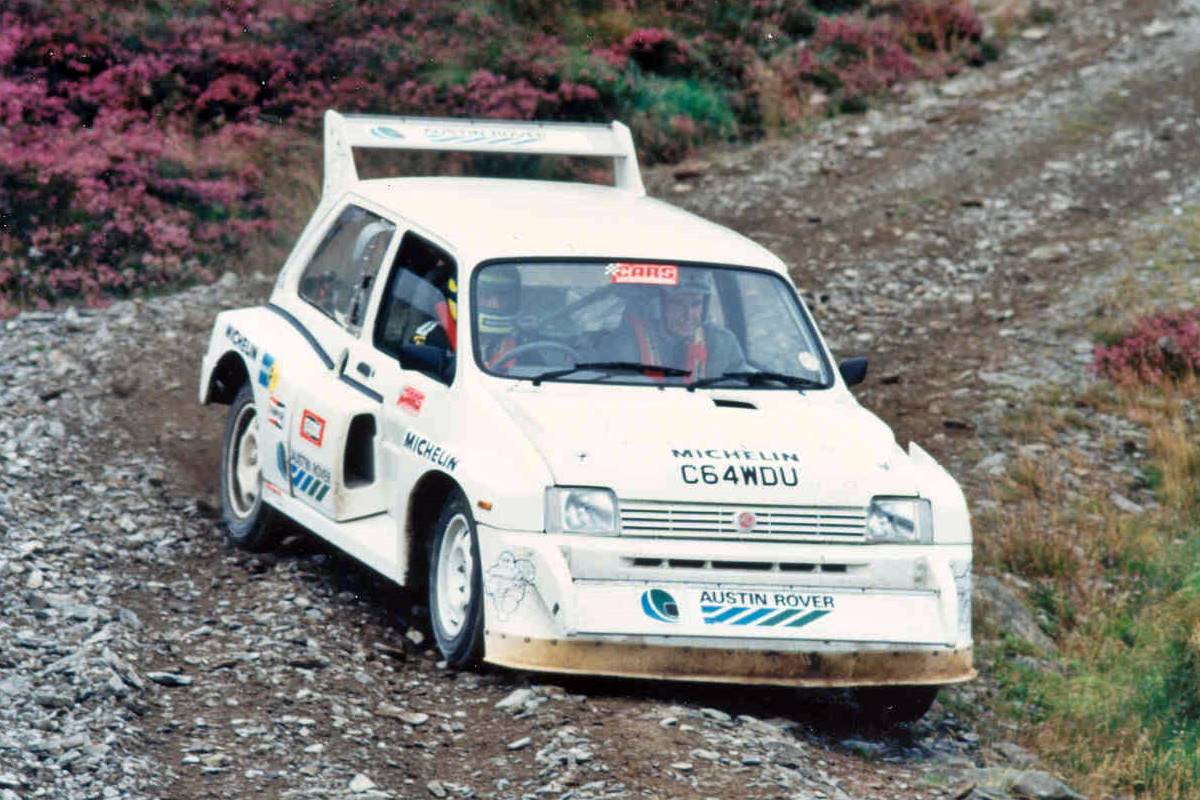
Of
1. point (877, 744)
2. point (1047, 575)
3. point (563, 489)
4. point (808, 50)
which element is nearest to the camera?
point (563, 489)

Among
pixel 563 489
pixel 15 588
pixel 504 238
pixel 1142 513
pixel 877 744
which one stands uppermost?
pixel 504 238

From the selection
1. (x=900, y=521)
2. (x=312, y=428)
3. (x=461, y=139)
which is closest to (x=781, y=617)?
(x=900, y=521)

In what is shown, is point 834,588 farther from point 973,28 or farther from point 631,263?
point 973,28

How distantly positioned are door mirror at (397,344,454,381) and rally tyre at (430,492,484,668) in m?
0.63

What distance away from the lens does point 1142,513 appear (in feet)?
41.8

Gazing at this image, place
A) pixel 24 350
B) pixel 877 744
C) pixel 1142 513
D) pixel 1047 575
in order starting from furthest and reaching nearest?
1. pixel 24 350
2. pixel 1142 513
3. pixel 1047 575
4. pixel 877 744

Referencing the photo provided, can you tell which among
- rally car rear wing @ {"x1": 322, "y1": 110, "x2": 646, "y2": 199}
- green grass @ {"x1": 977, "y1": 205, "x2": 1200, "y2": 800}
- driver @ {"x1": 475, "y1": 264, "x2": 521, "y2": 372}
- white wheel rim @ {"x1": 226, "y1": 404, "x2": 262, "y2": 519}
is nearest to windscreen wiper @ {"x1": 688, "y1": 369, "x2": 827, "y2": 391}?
driver @ {"x1": 475, "y1": 264, "x2": 521, "y2": 372}

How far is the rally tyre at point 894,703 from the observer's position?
8648 millimetres

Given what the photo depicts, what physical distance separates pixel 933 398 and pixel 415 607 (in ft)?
18.7

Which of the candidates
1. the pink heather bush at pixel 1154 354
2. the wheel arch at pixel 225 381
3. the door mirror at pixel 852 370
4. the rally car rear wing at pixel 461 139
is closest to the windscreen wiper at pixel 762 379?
the door mirror at pixel 852 370

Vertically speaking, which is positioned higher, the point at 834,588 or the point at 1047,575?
the point at 834,588

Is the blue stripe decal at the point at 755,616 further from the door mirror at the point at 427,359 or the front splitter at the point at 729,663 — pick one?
the door mirror at the point at 427,359

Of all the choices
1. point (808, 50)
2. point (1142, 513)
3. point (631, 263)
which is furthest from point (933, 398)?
point (808, 50)

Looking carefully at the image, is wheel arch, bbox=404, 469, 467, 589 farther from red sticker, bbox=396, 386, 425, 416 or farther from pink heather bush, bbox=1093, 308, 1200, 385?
pink heather bush, bbox=1093, 308, 1200, 385
